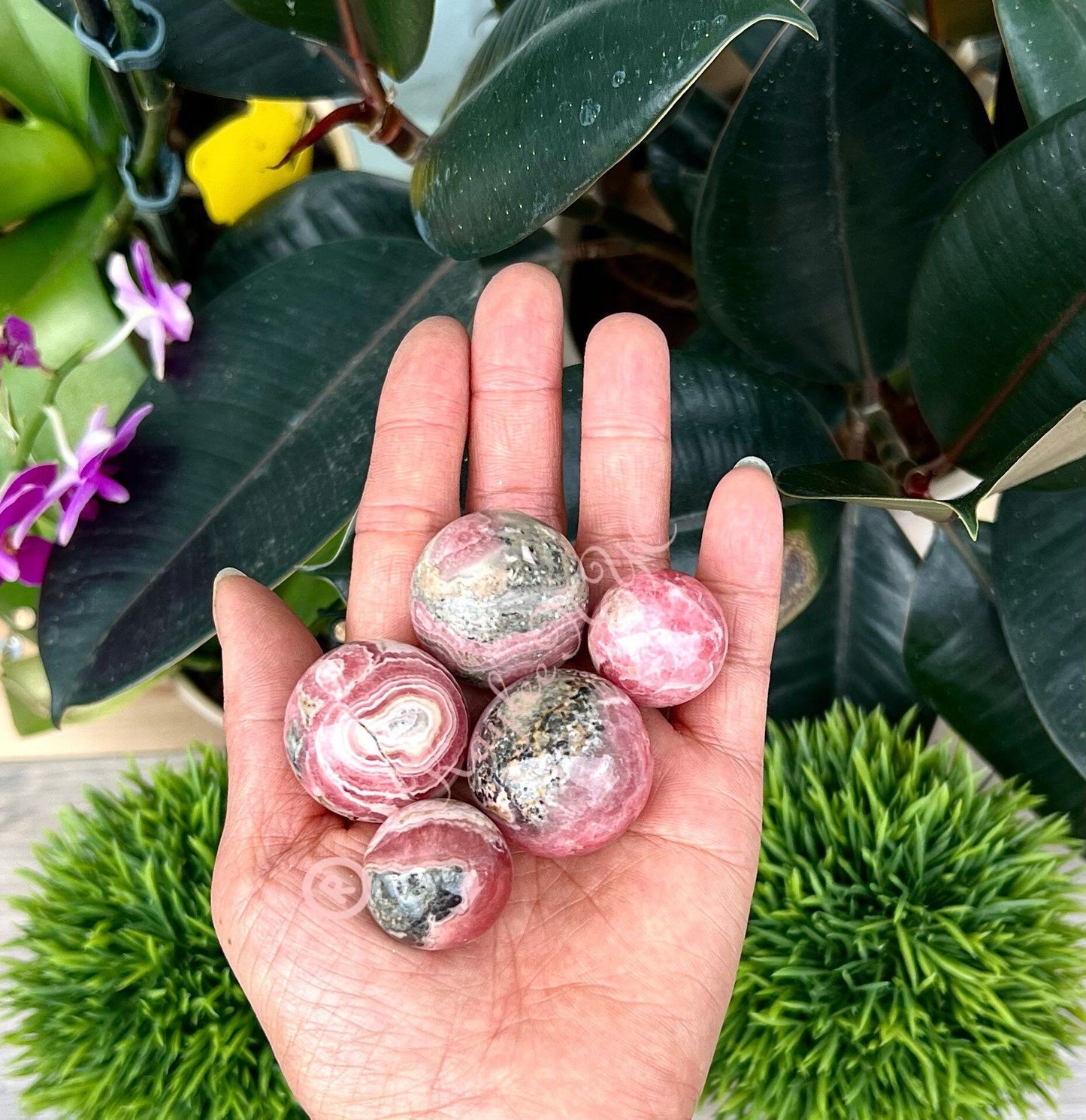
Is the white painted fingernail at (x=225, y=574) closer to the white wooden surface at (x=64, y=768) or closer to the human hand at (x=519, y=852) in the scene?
the human hand at (x=519, y=852)

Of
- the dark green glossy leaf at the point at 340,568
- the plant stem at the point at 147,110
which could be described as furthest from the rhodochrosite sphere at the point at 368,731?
the plant stem at the point at 147,110

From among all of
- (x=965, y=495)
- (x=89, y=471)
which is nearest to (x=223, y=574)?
(x=89, y=471)

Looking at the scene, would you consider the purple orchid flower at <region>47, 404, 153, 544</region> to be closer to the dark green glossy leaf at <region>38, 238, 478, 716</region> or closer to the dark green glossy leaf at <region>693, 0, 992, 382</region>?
the dark green glossy leaf at <region>38, 238, 478, 716</region>

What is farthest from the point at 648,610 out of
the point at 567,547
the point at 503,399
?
the point at 503,399

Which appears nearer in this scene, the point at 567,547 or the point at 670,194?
the point at 567,547

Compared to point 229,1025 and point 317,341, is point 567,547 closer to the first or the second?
point 317,341

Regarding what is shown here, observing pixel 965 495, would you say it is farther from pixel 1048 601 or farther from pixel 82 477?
pixel 82 477

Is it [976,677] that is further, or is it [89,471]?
[976,677]
